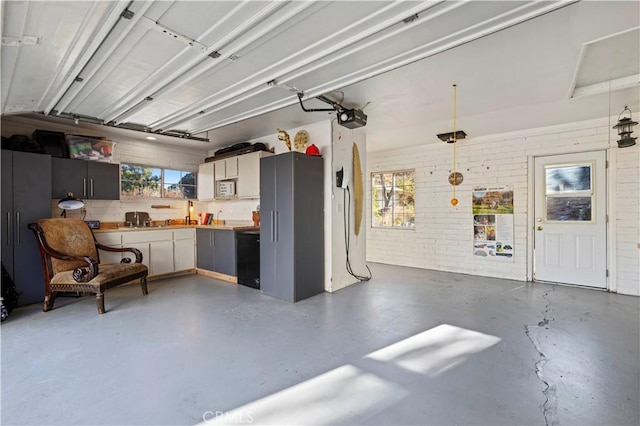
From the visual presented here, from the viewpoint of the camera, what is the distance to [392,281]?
496 cm

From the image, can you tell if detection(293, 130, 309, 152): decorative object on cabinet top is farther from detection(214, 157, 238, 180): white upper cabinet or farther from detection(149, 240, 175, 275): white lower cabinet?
detection(149, 240, 175, 275): white lower cabinet

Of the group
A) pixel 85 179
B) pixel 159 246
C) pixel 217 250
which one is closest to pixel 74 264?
pixel 159 246

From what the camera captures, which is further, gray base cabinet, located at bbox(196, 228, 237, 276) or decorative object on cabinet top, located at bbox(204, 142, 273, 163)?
decorative object on cabinet top, located at bbox(204, 142, 273, 163)

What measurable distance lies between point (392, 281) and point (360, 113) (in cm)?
287

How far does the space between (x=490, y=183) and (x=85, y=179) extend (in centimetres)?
679

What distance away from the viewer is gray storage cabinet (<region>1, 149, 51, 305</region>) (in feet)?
11.8

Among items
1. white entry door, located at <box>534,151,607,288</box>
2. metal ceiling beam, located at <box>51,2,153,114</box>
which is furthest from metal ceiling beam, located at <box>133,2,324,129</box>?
white entry door, located at <box>534,151,607,288</box>

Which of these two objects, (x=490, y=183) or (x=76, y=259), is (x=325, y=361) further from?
(x=490, y=183)

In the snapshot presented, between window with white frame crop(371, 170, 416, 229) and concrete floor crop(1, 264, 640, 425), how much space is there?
2652 millimetres

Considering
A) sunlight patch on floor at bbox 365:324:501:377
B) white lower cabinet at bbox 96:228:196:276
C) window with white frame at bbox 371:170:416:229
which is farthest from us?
window with white frame at bbox 371:170:416:229

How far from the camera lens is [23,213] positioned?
373 centimetres

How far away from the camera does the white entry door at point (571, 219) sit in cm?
438

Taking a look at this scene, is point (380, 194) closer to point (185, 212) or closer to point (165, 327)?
point (185, 212)

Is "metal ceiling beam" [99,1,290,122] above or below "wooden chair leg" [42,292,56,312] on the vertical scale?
above
